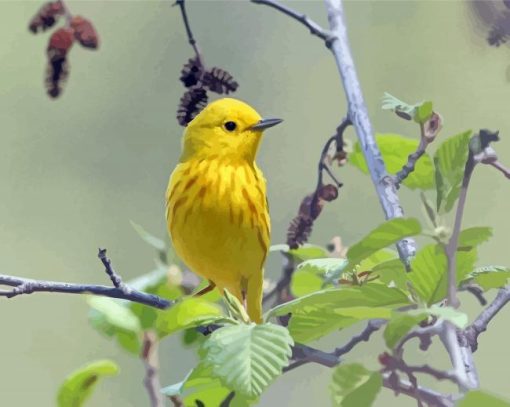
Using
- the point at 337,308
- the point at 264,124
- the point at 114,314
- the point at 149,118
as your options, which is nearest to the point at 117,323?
the point at 114,314

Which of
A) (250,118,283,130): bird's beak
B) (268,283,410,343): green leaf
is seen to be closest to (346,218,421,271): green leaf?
(268,283,410,343): green leaf

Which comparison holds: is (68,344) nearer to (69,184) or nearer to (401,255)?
(69,184)

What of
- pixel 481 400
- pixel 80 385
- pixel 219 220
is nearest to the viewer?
pixel 481 400

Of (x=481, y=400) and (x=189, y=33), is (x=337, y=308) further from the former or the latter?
(x=189, y=33)

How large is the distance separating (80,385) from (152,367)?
0.06 meters

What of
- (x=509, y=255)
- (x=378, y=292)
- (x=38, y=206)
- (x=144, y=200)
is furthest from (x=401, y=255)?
(x=38, y=206)

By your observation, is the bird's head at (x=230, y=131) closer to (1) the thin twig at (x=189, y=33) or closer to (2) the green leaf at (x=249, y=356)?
(1) the thin twig at (x=189, y=33)

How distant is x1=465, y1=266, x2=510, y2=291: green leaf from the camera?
1.85ft

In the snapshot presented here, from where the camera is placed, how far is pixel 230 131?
103 cm

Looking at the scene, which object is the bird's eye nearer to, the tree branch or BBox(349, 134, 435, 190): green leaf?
BBox(349, 134, 435, 190): green leaf

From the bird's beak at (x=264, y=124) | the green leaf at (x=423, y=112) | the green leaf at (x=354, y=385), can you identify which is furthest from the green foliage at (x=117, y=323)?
the bird's beak at (x=264, y=124)

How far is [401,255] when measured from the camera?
62 cm

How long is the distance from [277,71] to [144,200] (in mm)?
776

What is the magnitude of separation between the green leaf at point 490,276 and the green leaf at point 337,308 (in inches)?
Result: 2.7
